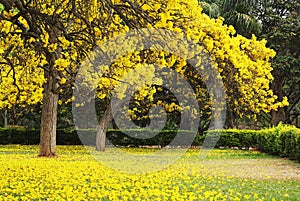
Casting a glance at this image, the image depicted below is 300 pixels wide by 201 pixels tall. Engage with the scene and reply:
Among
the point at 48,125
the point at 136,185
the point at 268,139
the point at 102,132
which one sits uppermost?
the point at 48,125

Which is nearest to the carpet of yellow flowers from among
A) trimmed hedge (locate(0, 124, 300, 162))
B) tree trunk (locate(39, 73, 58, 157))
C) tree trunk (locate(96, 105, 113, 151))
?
tree trunk (locate(39, 73, 58, 157))

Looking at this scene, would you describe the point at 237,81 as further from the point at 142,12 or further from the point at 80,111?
the point at 80,111

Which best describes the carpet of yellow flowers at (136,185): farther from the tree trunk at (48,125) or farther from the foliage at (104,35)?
the tree trunk at (48,125)

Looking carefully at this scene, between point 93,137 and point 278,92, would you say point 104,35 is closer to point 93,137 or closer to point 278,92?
point 93,137

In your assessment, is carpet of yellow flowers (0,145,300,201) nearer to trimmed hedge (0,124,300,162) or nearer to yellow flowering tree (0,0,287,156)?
yellow flowering tree (0,0,287,156)

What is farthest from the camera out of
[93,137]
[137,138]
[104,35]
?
[93,137]

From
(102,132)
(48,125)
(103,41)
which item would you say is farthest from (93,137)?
(103,41)

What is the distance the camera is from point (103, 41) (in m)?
7.64

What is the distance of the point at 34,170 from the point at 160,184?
377cm

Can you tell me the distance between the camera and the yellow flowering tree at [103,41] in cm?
685

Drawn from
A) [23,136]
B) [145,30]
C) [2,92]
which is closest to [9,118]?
[23,136]

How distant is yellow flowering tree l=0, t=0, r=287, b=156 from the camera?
6852mm

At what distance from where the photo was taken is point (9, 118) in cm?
3428

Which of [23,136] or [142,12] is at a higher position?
[142,12]
